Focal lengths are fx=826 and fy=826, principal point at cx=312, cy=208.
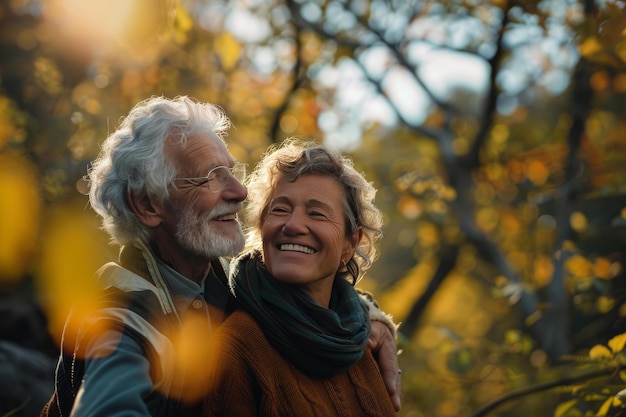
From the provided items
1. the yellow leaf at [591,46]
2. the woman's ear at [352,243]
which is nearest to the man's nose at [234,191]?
the woman's ear at [352,243]

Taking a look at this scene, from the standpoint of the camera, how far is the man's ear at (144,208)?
2.83 meters

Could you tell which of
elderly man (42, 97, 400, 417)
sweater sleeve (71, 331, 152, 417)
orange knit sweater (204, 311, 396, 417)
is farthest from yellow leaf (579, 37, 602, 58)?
sweater sleeve (71, 331, 152, 417)

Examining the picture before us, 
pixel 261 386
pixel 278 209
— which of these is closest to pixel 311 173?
pixel 278 209

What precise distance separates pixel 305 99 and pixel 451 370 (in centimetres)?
610

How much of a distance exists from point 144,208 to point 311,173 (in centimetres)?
59

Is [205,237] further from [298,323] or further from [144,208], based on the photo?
[298,323]

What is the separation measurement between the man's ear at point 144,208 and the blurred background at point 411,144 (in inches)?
13.4

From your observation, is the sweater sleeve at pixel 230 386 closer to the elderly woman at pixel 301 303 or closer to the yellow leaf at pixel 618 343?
the elderly woman at pixel 301 303

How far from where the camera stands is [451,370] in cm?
475

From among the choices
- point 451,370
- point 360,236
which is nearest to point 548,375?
point 451,370

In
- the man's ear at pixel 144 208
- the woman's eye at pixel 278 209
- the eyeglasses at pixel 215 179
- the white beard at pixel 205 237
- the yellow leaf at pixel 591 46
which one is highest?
the yellow leaf at pixel 591 46

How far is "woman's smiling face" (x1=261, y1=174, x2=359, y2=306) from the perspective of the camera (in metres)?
2.70

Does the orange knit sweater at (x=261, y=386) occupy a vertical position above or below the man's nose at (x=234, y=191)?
below

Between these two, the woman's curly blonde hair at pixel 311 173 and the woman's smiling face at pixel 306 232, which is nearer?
the woman's smiling face at pixel 306 232
